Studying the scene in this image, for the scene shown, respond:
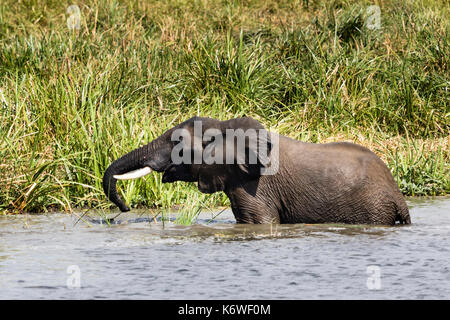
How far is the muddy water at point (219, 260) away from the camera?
21.4 ft

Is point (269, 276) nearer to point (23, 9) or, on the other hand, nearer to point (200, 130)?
point (200, 130)

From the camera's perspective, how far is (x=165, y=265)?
23.8 feet

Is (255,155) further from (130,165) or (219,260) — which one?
(219,260)

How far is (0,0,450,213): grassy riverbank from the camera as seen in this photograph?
34.1ft

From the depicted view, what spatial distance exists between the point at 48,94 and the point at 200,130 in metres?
3.16

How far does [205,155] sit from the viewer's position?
888 centimetres

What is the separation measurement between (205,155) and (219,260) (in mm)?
1663
